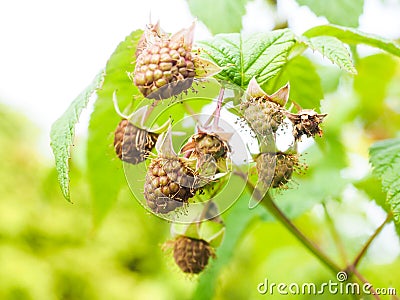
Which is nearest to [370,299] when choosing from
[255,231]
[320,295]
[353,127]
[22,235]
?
[320,295]

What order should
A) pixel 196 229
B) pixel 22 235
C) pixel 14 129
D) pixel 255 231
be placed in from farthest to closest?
pixel 14 129 < pixel 22 235 < pixel 255 231 < pixel 196 229

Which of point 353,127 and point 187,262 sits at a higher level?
point 353,127

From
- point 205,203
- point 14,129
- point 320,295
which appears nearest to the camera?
point 205,203

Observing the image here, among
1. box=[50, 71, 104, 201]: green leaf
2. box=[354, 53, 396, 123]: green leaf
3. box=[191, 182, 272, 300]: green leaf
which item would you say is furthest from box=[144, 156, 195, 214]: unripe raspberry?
box=[354, 53, 396, 123]: green leaf

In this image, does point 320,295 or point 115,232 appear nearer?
point 320,295

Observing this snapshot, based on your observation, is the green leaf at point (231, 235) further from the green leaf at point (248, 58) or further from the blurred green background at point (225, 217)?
the green leaf at point (248, 58)

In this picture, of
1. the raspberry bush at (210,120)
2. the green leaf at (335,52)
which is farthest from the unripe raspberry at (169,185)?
the green leaf at (335,52)

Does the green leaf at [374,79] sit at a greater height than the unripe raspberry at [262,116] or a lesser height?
greater

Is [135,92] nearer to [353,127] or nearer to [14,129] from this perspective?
[353,127]

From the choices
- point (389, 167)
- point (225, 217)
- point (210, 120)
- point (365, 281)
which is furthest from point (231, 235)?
point (210, 120)
